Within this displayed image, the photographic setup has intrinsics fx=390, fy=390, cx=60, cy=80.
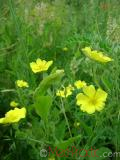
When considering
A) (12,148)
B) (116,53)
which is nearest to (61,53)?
(116,53)

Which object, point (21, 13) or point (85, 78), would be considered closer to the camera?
point (85, 78)

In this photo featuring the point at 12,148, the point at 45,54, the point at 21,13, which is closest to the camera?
the point at 12,148

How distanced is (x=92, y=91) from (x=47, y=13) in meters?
1.42

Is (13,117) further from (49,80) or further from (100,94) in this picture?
(100,94)

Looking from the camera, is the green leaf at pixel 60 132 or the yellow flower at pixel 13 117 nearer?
the yellow flower at pixel 13 117

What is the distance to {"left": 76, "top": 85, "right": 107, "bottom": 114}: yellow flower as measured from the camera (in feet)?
3.56

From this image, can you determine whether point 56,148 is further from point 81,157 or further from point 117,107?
point 117,107

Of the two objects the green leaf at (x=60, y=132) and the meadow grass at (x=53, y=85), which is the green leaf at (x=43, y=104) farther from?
the green leaf at (x=60, y=132)

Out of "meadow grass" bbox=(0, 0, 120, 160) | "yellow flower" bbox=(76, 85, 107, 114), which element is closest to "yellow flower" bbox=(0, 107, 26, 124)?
"meadow grass" bbox=(0, 0, 120, 160)

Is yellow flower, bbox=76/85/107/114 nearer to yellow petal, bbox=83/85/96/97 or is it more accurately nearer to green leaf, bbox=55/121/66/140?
yellow petal, bbox=83/85/96/97

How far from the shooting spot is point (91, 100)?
1.12 m

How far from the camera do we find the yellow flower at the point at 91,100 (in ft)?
3.56

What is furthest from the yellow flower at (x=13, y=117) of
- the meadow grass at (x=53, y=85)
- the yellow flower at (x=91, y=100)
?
the yellow flower at (x=91, y=100)

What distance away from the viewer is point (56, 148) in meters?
1.10
